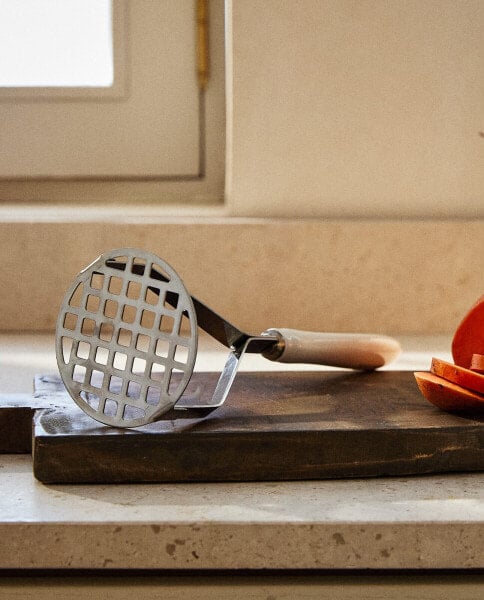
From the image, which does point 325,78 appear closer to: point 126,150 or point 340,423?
point 126,150

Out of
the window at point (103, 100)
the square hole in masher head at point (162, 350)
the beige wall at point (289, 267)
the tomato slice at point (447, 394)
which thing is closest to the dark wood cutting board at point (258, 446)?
the tomato slice at point (447, 394)

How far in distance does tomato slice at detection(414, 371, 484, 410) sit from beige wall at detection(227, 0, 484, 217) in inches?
17.5

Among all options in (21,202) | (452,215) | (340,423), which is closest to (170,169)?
(21,202)

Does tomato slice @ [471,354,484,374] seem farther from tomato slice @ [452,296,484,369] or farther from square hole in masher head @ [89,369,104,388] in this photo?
square hole in masher head @ [89,369,104,388]

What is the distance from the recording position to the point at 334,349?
2.20ft

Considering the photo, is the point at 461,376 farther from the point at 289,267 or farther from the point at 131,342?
the point at 289,267

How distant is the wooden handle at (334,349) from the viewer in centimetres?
65

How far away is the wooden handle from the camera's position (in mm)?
646

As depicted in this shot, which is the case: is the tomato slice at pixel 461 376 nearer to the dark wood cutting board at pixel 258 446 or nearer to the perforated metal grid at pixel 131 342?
the dark wood cutting board at pixel 258 446

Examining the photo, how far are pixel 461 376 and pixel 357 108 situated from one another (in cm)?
49

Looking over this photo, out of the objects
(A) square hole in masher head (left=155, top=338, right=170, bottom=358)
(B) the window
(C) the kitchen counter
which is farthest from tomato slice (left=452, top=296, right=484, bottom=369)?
(B) the window

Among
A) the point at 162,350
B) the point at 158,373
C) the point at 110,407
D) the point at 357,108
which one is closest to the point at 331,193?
the point at 357,108

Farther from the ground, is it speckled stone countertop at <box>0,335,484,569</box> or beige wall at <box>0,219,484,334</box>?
beige wall at <box>0,219,484,334</box>

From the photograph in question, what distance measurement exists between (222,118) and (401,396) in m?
0.63
